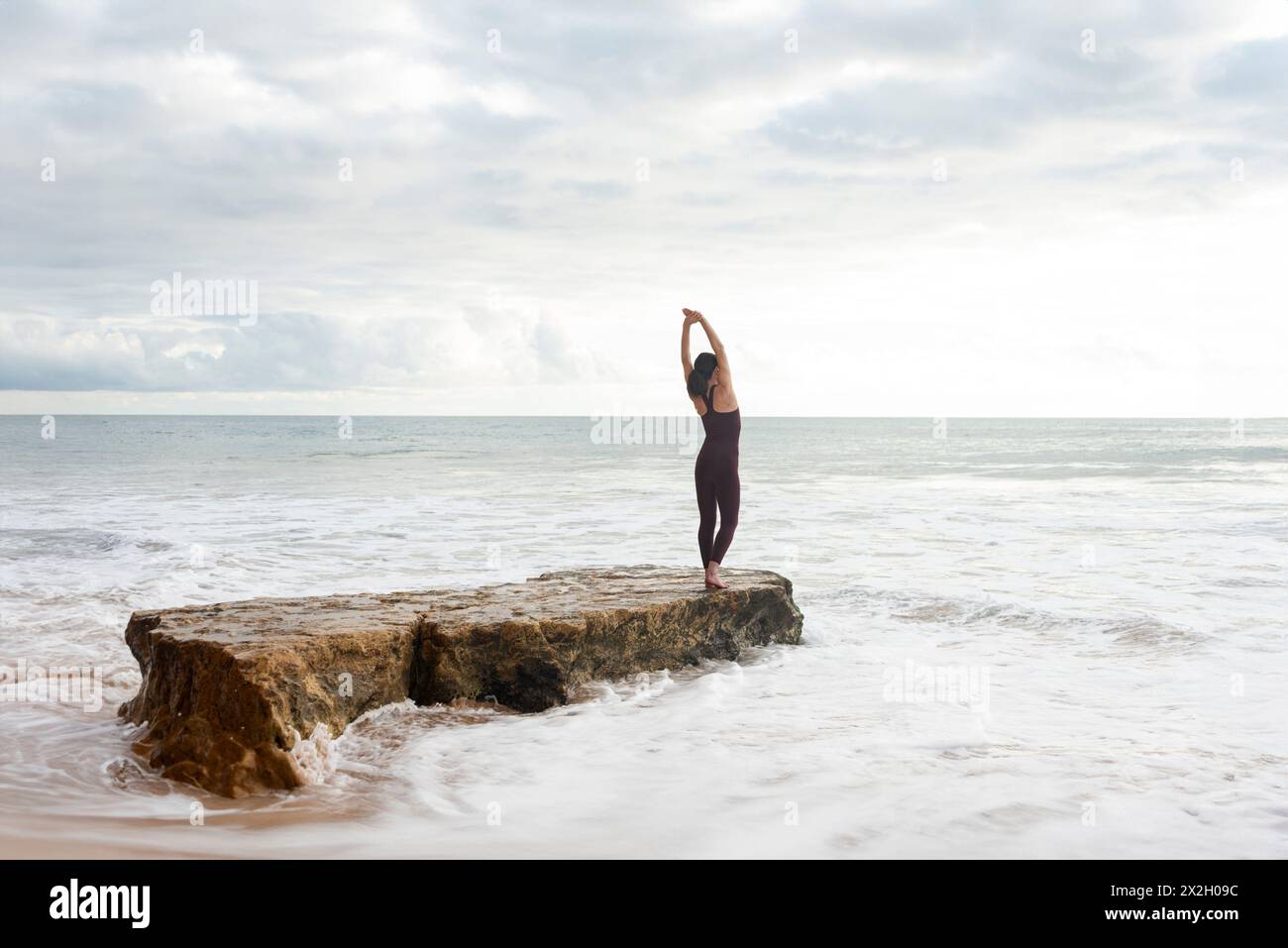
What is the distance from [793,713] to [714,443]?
2.38 metres

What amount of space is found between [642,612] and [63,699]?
3.95m

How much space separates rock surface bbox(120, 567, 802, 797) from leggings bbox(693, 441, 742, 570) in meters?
0.36

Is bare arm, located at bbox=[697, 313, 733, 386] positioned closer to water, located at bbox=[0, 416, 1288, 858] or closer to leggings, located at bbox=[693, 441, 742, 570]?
leggings, located at bbox=[693, 441, 742, 570]

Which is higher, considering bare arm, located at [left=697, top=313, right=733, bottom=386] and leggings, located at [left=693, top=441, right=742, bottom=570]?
bare arm, located at [left=697, top=313, right=733, bottom=386]

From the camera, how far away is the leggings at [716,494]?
7.94 m

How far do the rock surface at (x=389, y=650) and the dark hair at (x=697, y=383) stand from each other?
62.7 inches

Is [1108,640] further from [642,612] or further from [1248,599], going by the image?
[642,612]

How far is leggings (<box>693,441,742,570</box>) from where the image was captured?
7938mm

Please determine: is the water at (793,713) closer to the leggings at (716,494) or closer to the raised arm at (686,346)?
the leggings at (716,494)

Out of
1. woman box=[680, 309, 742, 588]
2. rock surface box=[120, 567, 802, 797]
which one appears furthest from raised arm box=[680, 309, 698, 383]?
rock surface box=[120, 567, 802, 797]

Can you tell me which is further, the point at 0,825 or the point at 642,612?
the point at 642,612

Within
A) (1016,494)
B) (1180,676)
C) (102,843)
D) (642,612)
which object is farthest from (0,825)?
(1016,494)

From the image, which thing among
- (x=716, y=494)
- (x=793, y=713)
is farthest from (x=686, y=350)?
(x=793, y=713)

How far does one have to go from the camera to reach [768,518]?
18.7 metres
